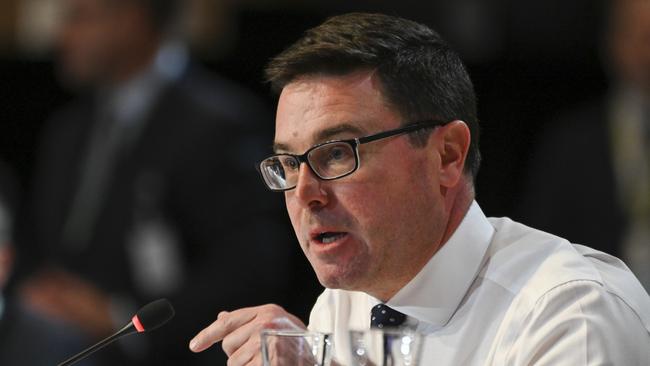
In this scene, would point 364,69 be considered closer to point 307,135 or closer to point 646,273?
point 307,135

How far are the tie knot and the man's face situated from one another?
42 mm

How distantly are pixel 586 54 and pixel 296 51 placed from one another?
2334 mm

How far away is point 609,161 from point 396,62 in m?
1.99

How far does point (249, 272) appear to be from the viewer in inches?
160

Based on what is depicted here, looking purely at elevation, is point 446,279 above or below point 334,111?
below

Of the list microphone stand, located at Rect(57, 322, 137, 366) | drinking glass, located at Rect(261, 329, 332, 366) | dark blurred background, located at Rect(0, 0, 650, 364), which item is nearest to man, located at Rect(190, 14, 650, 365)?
microphone stand, located at Rect(57, 322, 137, 366)

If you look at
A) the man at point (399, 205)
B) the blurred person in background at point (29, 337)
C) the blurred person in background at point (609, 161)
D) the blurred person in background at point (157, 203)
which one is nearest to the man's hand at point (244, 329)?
the man at point (399, 205)

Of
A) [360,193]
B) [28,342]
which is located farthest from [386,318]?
[28,342]

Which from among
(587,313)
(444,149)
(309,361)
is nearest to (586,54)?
(444,149)

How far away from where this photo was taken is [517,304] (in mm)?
2084

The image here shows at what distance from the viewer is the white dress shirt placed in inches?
77.1

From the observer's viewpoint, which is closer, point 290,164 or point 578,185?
point 290,164

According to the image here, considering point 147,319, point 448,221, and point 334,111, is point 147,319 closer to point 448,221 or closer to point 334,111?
point 334,111

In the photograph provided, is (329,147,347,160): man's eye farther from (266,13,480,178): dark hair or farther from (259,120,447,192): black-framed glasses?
(266,13,480,178): dark hair
